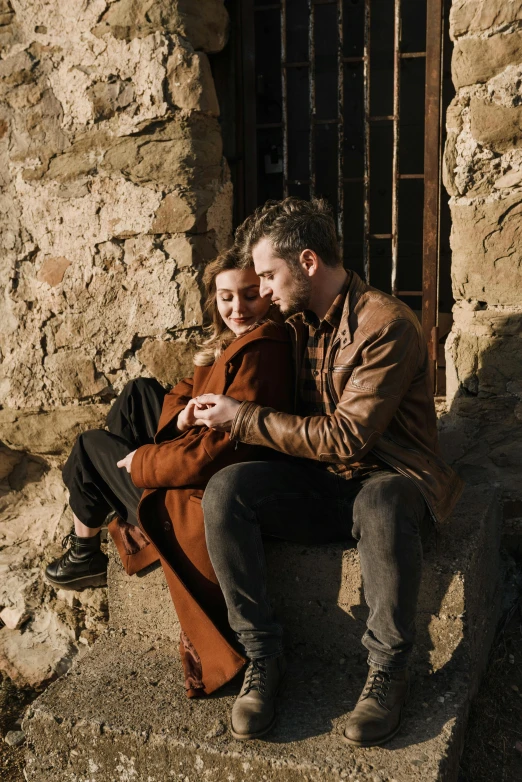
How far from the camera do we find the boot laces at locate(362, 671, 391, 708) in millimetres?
2092

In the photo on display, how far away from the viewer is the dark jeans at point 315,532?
6.93 ft

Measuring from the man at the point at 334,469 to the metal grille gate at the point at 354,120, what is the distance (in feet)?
3.01

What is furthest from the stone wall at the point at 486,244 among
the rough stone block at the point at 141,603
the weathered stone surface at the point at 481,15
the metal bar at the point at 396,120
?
the rough stone block at the point at 141,603

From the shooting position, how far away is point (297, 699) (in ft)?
7.50

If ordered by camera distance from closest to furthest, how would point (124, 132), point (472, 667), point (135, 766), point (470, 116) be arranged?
point (135, 766) < point (472, 667) < point (470, 116) < point (124, 132)

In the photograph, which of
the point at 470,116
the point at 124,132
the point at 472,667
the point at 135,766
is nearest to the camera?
the point at 135,766

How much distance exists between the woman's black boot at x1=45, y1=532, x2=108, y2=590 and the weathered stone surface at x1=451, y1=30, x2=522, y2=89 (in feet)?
7.12

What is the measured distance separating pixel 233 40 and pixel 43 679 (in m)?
2.83

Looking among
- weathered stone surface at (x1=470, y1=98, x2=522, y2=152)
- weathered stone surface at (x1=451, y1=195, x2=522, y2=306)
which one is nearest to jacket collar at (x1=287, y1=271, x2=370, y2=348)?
weathered stone surface at (x1=451, y1=195, x2=522, y2=306)

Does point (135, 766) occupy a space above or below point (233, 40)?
below

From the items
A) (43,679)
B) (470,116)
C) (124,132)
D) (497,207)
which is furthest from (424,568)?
(124,132)

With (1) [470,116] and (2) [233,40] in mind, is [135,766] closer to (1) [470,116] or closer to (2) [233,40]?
(1) [470,116]

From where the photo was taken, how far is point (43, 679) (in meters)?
3.27

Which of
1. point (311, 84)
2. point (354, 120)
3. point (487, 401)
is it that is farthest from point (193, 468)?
point (354, 120)
